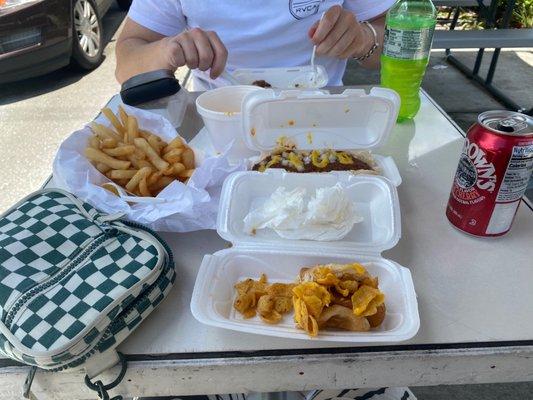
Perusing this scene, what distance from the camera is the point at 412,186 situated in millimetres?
1125

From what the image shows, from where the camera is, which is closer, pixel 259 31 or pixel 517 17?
pixel 259 31

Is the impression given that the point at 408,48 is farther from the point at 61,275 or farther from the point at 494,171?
the point at 61,275

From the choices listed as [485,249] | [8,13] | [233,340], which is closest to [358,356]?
[233,340]

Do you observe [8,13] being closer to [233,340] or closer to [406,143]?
[406,143]

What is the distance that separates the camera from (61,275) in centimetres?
73

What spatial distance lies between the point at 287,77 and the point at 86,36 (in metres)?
3.40

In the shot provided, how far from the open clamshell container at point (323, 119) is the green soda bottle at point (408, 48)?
0.59 ft

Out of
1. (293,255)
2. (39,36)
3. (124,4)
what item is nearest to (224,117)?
(293,255)

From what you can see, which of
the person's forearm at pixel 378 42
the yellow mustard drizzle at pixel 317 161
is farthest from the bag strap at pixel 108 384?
the person's forearm at pixel 378 42

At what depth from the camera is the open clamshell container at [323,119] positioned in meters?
1.10

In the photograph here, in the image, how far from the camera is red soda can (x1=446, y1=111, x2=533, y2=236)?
0.80 meters

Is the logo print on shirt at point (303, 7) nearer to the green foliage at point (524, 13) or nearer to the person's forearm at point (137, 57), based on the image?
the person's forearm at point (137, 57)

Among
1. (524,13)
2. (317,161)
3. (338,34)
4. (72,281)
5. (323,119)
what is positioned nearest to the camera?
(72,281)

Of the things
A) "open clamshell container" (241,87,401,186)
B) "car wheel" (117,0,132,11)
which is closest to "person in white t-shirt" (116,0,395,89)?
"open clamshell container" (241,87,401,186)
